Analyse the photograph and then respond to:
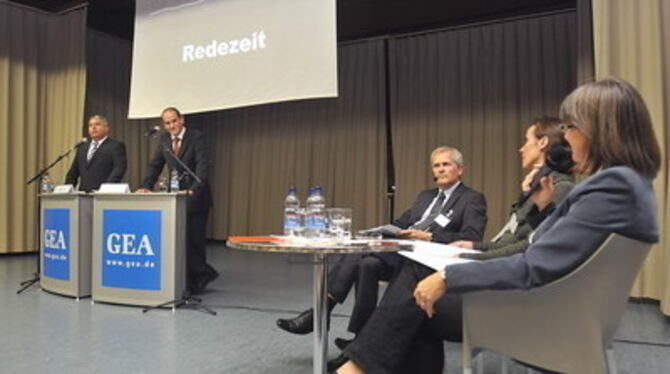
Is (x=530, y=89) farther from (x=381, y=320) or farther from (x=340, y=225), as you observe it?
(x=381, y=320)

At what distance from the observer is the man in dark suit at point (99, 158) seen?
13.4 ft

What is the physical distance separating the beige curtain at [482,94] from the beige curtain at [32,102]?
13.3 ft

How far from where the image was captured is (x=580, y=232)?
933 millimetres

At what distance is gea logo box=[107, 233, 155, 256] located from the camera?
3.12m

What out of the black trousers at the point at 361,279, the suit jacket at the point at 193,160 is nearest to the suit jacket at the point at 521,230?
the black trousers at the point at 361,279

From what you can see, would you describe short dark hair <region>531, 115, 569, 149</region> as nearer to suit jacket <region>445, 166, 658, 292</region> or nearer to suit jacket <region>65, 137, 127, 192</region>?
suit jacket <region>445, 166, 658, 292</region>

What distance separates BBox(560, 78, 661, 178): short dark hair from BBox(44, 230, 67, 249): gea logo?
3509 millimetres

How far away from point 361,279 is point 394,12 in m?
4.78

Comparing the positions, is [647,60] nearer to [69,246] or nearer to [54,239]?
[69,246]

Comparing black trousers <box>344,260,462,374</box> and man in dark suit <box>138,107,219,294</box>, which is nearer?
black trousers <box>344,260,462,374</box>

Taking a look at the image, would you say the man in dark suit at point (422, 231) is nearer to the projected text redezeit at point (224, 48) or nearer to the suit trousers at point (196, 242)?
the suit trousers at point (196, 242)

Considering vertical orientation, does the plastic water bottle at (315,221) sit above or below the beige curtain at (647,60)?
below

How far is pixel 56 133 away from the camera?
6.14 meters

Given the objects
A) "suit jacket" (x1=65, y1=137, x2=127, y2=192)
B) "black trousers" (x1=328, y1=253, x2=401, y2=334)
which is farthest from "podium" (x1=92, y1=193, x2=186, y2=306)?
"black trousers" (x1=328, y1=253, x2=401, y2=334)
